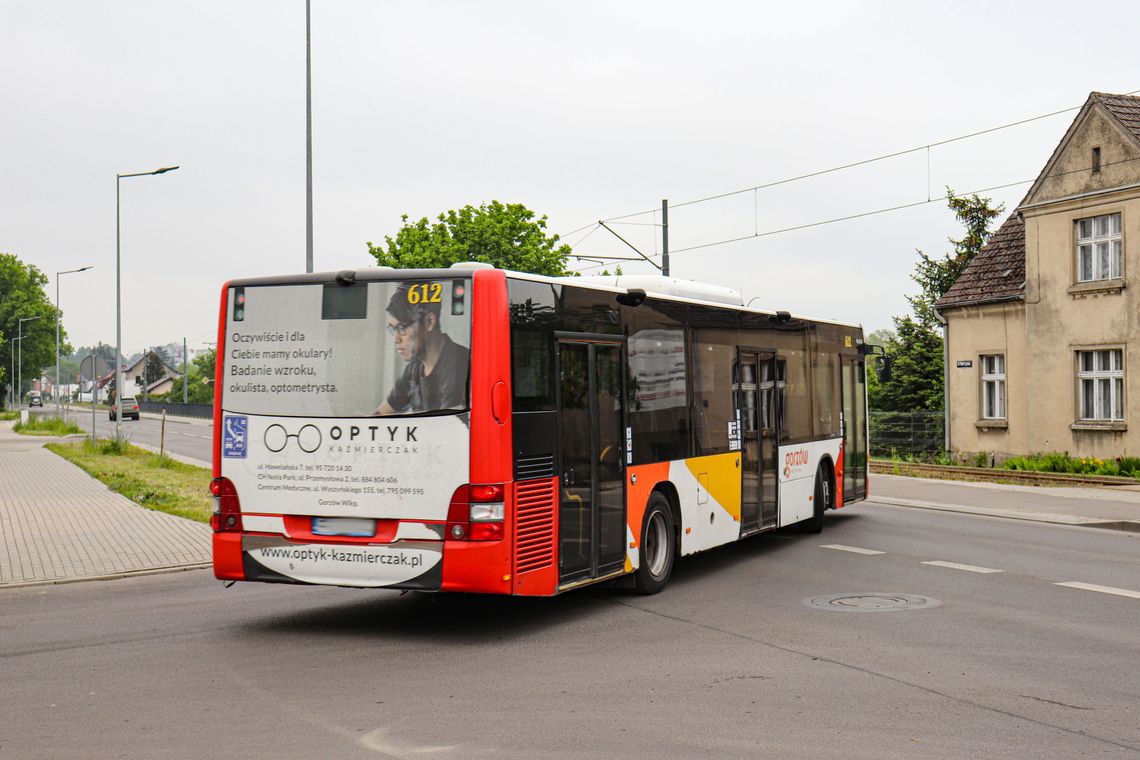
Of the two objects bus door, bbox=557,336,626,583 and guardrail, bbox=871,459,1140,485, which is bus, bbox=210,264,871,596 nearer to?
bus door, bbox=557,336,626,583

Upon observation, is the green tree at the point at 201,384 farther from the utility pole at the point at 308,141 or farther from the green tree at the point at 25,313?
the utility pole at the point at 308,141

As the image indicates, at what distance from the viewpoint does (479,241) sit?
5722 cm

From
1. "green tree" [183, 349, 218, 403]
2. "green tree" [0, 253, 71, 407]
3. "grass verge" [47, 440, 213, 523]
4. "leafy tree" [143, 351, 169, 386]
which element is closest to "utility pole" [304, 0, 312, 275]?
"grass verge" [47, 440, 213, 523]

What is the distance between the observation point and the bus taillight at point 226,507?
30.3 ft

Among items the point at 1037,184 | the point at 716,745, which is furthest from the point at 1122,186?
the point at 716,745

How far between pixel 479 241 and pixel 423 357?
49.0 m

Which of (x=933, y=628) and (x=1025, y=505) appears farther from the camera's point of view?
(x=1025, y=505)

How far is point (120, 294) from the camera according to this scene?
3694 cm

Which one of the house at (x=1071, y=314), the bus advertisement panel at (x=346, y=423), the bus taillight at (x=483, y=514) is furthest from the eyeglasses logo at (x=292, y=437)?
the house at (x=1071, y=314)

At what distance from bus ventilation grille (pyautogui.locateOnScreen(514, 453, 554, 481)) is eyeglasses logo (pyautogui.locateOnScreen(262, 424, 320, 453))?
152 cm

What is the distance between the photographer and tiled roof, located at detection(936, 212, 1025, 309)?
31131 mm

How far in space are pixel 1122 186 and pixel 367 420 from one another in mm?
23225

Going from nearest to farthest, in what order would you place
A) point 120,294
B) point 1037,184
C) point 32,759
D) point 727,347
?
point 32,759
point 727,347
point 1037,184
point 120,294

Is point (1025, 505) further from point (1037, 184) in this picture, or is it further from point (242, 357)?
point (242, 357)
